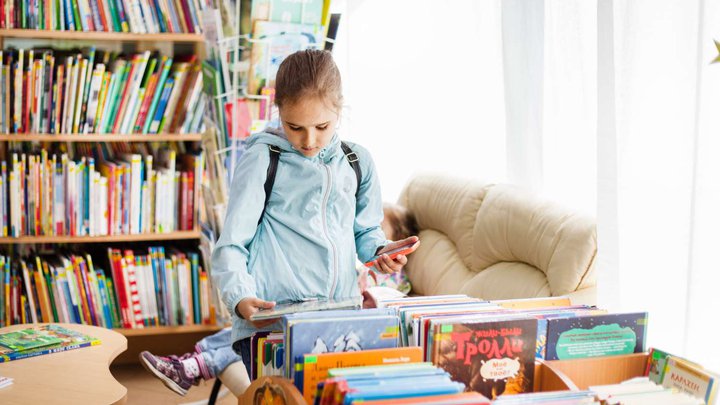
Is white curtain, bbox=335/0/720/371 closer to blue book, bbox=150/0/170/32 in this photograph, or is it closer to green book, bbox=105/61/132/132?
blue book, bbox=150/0/170/32

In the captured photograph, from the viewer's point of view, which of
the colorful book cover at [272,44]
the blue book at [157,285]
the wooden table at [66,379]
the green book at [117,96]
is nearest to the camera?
the wooden table at [66,379]

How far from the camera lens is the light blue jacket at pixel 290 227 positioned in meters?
1.69

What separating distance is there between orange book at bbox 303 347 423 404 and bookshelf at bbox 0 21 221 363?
89.0 inches

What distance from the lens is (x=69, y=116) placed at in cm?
326

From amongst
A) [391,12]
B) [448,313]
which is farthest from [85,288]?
[448,313]

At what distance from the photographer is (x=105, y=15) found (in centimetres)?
326

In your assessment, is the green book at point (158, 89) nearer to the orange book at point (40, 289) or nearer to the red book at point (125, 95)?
the red book at point (125, 95)

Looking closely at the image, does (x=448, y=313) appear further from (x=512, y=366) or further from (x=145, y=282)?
(x=145, y=282)

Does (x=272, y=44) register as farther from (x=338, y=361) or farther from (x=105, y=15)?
(x=338, y=361)

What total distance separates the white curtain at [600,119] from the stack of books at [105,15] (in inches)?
34.2

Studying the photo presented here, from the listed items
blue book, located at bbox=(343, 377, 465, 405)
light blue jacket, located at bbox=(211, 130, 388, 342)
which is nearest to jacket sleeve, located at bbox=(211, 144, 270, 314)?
light blue jacket, located at bbox=(211, 130, 388, 342)

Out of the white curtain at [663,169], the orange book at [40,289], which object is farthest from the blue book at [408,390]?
the orange book at [40,289]

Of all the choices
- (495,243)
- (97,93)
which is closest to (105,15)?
(97,93)

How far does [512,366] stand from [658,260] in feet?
2.35
